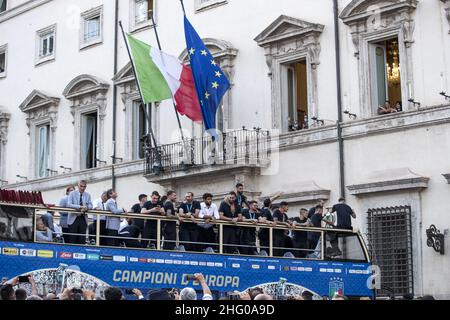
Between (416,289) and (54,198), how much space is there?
16518 mm

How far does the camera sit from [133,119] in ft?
108

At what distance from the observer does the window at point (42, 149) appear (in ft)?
120

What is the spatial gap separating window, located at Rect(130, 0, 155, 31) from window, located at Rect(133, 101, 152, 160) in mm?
2888

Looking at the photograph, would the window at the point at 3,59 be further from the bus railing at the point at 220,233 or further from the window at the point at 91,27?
the bus railing at the point at 220,233

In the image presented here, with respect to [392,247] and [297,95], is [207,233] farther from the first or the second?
[297,95]

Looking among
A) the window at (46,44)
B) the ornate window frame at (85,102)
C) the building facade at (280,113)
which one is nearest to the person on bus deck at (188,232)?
the building facade at (280,113)

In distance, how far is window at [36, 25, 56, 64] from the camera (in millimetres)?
37284

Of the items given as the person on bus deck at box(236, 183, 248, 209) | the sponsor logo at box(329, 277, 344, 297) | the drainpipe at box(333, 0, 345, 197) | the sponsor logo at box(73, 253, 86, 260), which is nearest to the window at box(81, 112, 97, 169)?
the drainpipe at box(333, 0, 345, 197)

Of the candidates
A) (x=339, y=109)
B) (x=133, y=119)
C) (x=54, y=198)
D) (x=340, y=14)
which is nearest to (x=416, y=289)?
(x=339, y=109)

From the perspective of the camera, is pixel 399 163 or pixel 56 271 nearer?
pixel 56 271

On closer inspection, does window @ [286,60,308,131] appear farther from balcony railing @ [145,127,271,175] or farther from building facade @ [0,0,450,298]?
balcony railing @ [145,127,271,175]

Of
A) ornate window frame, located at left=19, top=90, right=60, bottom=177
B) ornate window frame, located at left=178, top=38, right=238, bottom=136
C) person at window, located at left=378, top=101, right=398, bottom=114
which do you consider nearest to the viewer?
person at window, located at left=378, top=101, right=398, bottom=114
